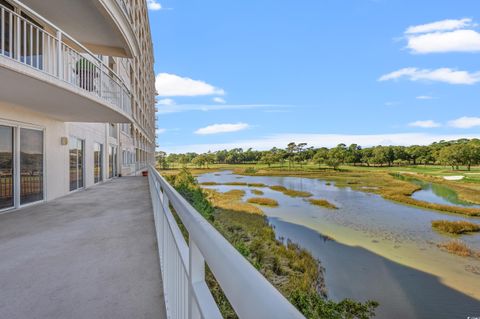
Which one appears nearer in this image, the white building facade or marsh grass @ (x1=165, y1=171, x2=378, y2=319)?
the white building facade

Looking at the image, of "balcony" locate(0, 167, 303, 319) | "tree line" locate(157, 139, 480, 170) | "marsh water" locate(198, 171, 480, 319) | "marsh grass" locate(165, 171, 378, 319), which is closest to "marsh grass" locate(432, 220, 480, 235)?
"marsh water" locate(198, 171, 480, 319)

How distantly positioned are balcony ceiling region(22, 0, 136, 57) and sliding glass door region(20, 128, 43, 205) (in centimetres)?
345

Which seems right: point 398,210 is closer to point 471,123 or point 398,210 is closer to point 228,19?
point 228,19

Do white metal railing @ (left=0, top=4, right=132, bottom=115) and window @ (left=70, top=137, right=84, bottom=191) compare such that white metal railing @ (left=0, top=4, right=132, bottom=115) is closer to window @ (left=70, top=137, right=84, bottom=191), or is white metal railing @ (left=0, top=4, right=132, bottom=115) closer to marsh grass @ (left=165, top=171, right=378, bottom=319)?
window @ (left=70, top=137, right=84, bottom=191)

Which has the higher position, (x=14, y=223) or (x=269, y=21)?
(x=269, y=21)

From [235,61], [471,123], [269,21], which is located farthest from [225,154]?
[471,123]

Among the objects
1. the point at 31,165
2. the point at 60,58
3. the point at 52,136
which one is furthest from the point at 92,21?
the point at 31,165

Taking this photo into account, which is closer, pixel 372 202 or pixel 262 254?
pixel 262 254

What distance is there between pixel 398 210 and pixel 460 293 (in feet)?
45.3

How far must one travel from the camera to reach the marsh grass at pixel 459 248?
1322cm

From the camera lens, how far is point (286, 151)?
101188 mm

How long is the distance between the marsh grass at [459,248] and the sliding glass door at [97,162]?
18.1m

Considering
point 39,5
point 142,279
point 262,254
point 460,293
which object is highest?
point 39,5

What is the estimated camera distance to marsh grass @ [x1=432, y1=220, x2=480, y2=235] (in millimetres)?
16844
